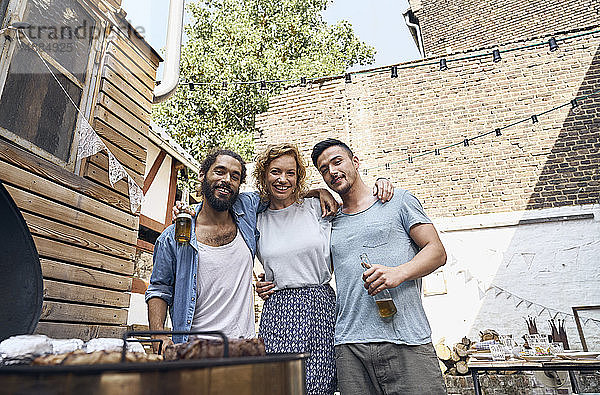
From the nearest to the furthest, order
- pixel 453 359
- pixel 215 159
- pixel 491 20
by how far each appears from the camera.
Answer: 1. pixel 215 159
2. pixel 453 359
3. pixel 491 20

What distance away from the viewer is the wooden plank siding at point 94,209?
105 inches

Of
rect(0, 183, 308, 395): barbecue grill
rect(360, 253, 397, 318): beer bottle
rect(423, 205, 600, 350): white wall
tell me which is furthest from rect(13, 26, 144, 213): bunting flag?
rect(423, 205, 600, 350): white wall

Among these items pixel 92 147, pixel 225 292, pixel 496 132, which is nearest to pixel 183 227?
pixel 225 292

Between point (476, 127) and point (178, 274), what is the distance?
7.40m

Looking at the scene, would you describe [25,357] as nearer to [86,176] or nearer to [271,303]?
[271,303]

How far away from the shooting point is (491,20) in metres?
10.5

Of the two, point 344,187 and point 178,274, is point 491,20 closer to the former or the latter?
point 344,187

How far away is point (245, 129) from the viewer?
1279cm

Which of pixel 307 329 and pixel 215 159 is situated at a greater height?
pixel 215 159

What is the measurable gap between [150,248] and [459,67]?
694cm

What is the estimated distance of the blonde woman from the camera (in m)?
A: 1.85

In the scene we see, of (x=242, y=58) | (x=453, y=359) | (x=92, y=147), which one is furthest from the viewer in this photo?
(x=242, y=58)

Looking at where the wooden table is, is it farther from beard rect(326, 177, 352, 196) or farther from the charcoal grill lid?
the charcoal grill lid

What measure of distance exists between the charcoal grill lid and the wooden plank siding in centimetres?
82
